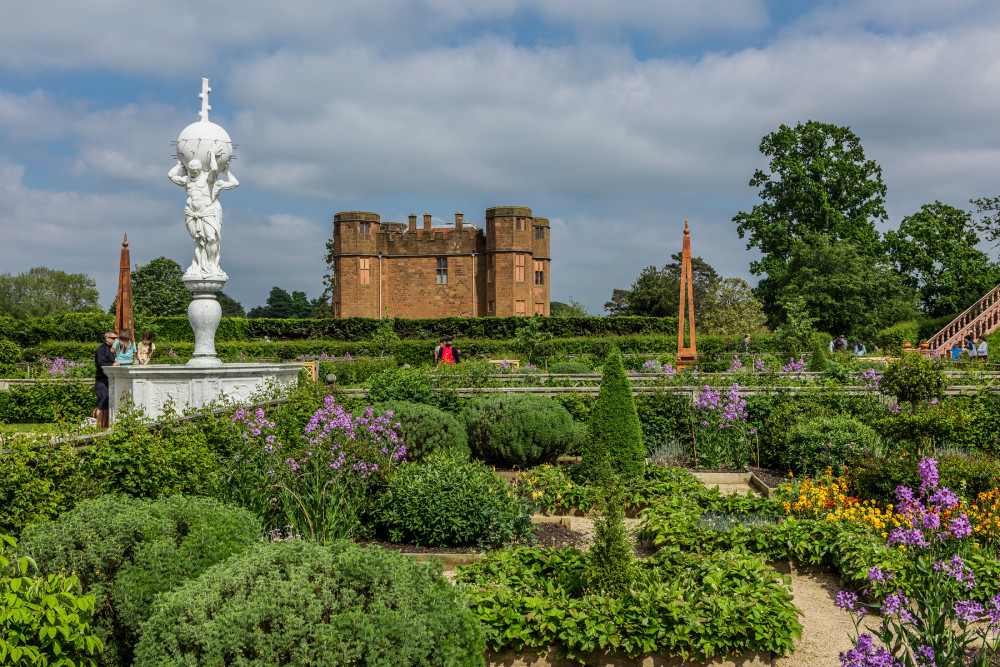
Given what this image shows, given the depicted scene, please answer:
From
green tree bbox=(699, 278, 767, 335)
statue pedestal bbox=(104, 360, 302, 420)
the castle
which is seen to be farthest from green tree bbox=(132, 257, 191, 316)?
statue pedestal bbox=(104, 360, 302, 420)

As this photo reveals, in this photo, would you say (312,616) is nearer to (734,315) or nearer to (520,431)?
(520,431)

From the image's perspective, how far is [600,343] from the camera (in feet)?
95.0

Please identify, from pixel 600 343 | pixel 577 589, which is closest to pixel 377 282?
pixel 600 343

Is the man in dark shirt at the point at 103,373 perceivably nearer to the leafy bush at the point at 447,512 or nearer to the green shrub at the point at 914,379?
the leafy bush at the point at 447,512

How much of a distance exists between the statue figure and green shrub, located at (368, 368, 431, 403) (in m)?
2.79

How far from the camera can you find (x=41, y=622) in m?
3.06

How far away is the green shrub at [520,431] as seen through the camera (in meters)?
10.3

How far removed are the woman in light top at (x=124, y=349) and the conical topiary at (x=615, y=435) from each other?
6.85m

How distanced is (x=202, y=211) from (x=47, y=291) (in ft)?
194

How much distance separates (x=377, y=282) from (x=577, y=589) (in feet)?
129

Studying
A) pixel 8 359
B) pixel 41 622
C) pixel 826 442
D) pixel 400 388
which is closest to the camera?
pixel 41 622

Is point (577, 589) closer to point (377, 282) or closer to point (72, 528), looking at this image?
point (72, 528)

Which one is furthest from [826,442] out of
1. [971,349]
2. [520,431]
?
[971,349]

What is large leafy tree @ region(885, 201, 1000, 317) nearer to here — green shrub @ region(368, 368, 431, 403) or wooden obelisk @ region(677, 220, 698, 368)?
wooden obelisk @ region(677, 220, 698, 368)
